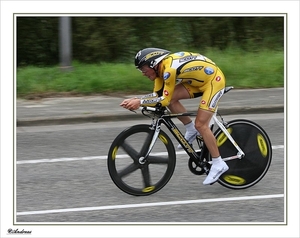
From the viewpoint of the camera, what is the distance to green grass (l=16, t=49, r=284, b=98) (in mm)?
13125

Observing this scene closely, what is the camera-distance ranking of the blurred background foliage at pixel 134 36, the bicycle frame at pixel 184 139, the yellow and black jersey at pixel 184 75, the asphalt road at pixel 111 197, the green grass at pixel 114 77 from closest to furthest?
the asphalt road at pixel 111 197 < the yellow and black jersey at pixel 184 75 < the bicycle frame at pixel 184 139 < the green grass at pixel 114 77 < the blurred background foliage at pixel 134 36

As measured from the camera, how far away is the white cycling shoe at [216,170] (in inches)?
270

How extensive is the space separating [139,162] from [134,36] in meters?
10.0

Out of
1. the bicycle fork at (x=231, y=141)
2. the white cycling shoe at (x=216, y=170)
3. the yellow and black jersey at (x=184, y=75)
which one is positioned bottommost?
the white cycling shoe at (x=216, y=170)

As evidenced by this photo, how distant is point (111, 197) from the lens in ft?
22.6

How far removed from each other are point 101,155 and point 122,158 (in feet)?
6.91

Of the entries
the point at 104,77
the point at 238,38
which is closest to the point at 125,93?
the point at 104,77

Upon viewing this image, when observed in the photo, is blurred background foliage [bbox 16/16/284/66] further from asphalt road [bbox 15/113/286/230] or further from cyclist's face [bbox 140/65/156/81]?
cyclist's face [bbox 140/65/156/81]

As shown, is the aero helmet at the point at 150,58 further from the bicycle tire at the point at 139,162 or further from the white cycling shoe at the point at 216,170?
the white cycling shoe at the point at 216,170

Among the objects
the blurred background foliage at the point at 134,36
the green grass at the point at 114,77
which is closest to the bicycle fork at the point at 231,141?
the green grass at the point at 114,77

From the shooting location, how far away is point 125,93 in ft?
42.9

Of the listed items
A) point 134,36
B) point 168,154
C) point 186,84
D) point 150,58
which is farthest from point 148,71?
point 134,36

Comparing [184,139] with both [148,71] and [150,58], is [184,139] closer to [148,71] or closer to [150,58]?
[148,71]

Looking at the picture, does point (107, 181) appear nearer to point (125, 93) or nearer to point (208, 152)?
point (208, 152)
